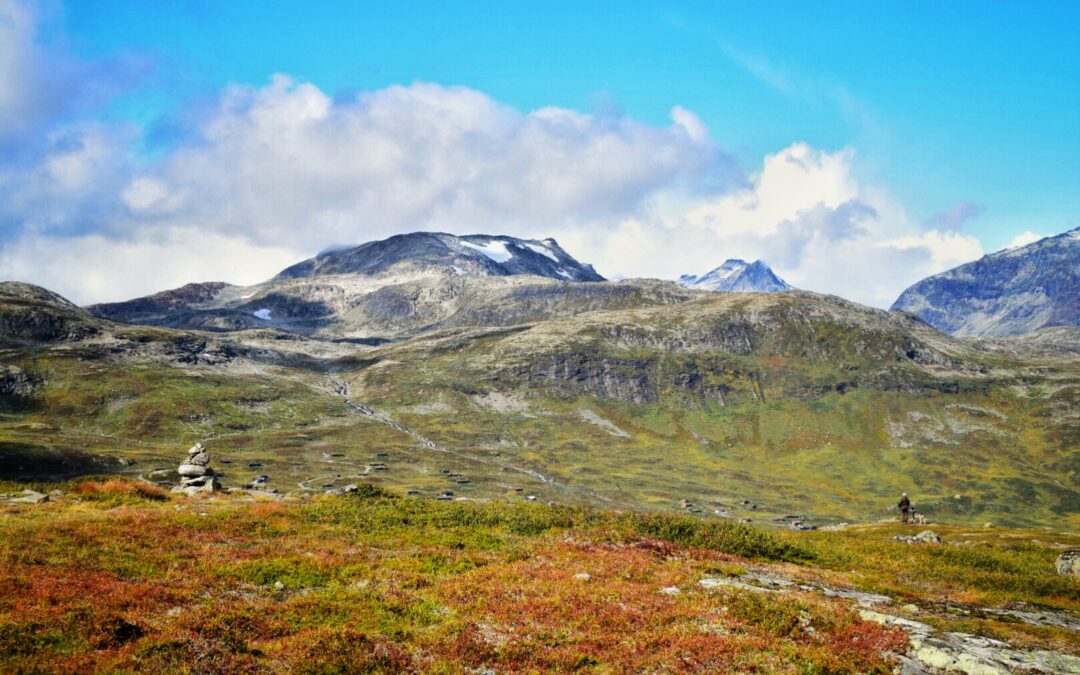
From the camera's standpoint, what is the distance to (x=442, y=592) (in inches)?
934

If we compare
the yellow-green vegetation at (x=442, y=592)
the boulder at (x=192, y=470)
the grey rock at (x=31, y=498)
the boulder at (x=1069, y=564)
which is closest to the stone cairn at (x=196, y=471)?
the boulder at (x=192, y=470)

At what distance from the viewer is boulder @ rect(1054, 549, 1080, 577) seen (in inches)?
1399

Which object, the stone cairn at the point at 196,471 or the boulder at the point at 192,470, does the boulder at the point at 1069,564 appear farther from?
the boulder at the point at 192,470

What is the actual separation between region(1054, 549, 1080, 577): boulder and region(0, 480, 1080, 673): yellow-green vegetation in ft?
3.16

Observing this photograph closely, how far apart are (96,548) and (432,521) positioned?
1572 centimetres

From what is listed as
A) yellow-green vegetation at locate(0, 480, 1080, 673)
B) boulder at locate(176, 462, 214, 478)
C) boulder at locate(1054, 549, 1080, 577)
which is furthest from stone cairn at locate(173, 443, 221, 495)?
boulder at locate(1054, 549, 1080, 577)

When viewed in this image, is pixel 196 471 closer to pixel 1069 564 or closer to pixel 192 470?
pixel 192 470

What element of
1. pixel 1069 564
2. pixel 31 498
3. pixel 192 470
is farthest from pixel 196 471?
pixel 1069 564

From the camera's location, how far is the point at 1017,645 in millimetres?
19922

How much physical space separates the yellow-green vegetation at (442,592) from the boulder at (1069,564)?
3.16 feet

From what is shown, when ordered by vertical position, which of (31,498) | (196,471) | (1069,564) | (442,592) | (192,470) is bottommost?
(1069,564)

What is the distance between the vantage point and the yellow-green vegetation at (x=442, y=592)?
17734mm

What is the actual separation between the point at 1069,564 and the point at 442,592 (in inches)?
1364

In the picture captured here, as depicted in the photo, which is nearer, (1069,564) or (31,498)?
(1069,564)
